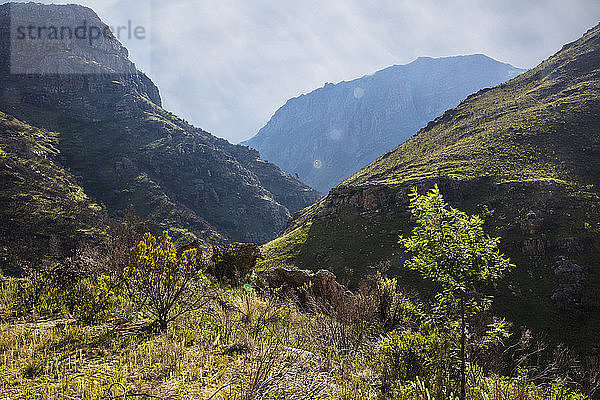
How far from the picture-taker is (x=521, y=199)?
109 feet

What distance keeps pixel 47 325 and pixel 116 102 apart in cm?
14552

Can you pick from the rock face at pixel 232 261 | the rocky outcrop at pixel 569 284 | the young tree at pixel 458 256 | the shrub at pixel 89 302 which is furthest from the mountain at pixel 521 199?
the shrub at pixel 89 302

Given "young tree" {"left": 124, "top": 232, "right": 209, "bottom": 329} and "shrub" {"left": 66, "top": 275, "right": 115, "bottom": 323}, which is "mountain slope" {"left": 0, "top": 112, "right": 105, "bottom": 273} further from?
"young tree" {"left": 124, "top": 232, "right": 209, "bottom": 329}

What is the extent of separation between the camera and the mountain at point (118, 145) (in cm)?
8025

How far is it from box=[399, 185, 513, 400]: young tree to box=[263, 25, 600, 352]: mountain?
2376 cm

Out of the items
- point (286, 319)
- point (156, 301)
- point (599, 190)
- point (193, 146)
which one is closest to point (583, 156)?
point (599, 190)

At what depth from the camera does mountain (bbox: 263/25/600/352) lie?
23.7 metres

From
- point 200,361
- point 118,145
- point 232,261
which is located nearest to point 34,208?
point 232,261

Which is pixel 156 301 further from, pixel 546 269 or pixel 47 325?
pixel 546 269

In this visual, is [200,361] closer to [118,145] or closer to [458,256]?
[458,256]

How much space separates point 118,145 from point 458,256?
376ft

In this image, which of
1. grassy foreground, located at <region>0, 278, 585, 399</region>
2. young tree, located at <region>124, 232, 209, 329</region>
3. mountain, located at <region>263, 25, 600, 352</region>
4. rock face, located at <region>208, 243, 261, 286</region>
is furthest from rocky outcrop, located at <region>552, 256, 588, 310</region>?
young tree, located at <region>124, 232, 209, 329</region>

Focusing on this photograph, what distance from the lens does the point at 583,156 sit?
36.3m

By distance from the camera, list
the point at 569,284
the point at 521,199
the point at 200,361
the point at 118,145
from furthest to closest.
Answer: the point at 118,145 → the point at 521,199 → the point at 569,284 → the point at 200,361
